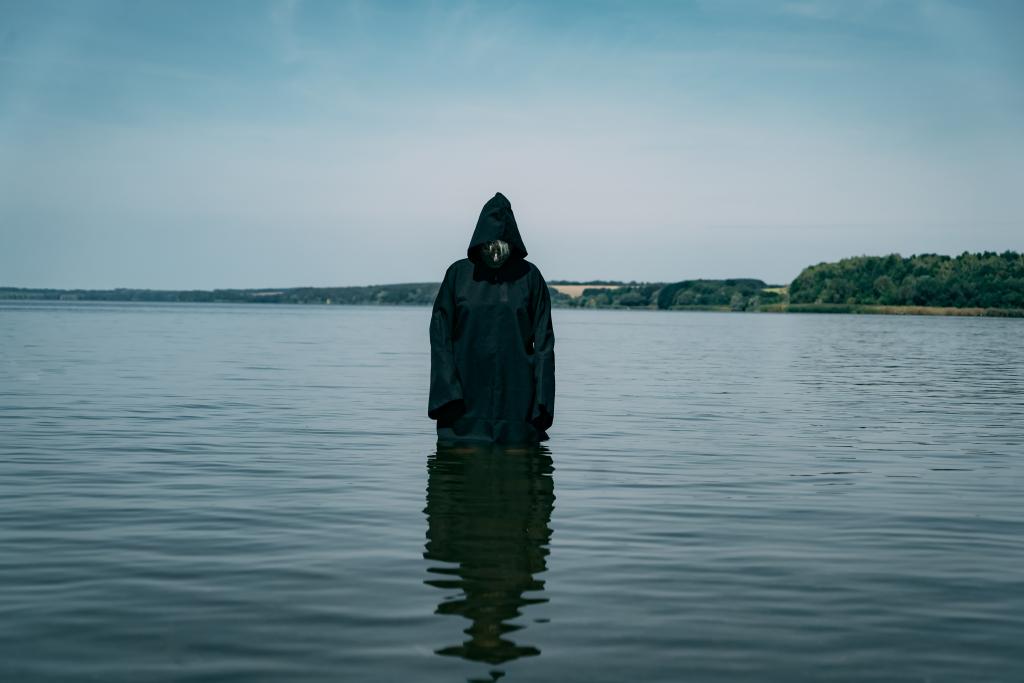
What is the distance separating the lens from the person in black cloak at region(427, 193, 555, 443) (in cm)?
1170

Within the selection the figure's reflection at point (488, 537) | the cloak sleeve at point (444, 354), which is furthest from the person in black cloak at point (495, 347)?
the figure's reflection at point (488, 537)

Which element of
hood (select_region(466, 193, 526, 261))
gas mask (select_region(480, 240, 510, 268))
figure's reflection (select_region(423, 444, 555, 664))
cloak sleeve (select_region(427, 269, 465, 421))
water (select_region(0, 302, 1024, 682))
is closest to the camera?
water (select_region(0, 302, 1024, 682))

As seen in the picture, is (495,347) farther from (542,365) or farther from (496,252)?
(496,252)

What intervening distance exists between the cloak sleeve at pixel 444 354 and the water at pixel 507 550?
84 centimetres

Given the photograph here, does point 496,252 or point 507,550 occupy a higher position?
point 496,252

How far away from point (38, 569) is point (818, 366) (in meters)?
36.0

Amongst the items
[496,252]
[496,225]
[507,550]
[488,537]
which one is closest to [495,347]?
[496,252]

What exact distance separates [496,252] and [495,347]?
1008 millimetres

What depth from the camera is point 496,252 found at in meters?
11.5

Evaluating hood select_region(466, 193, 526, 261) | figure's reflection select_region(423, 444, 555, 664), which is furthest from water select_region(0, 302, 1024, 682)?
hood select_region(466, 193, 526, 261)

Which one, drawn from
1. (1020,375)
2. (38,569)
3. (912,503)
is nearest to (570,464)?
(912,503)

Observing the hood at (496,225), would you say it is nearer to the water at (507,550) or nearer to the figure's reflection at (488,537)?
the figure's reflection at (488,537)

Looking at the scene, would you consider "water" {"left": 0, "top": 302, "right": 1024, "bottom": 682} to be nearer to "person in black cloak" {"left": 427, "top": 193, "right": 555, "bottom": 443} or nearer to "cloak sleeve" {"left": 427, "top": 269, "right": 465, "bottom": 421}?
"person in black cloak" {"left": 427, "top": 193, "right": 555, "bottom": 443}

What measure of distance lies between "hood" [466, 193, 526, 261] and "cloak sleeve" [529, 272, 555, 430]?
715 millimetres
